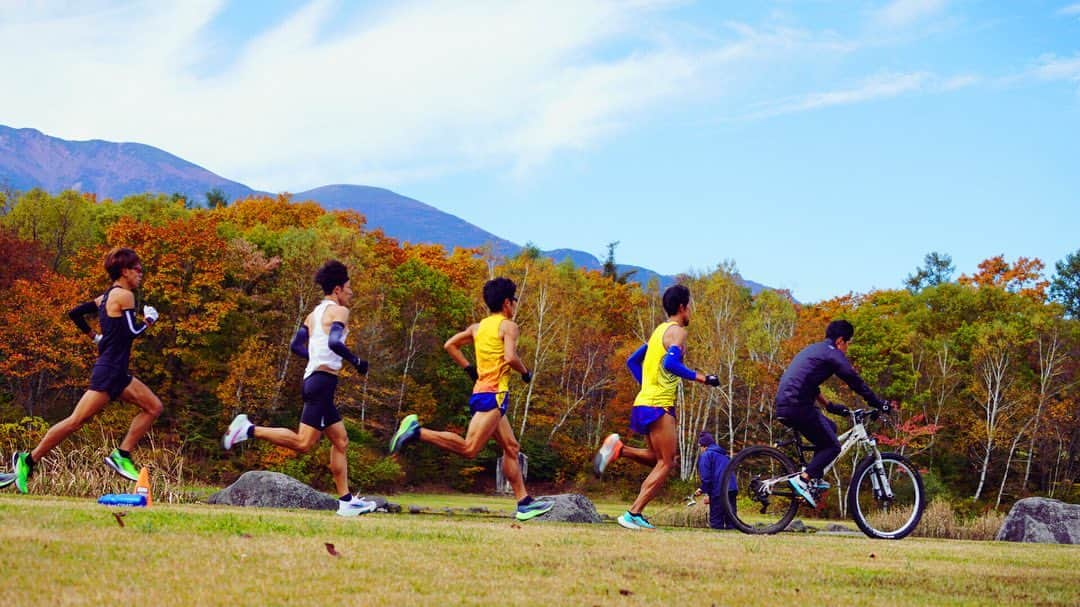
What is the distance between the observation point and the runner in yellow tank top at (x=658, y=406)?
1164cm

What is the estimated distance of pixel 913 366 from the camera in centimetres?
5556

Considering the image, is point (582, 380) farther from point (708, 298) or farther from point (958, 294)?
point (958, 294)

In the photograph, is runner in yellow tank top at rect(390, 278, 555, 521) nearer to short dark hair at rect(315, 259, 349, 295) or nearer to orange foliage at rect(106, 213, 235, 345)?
short dark hair at rect(315, 259, 349, 295)

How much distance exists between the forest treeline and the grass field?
28478mm

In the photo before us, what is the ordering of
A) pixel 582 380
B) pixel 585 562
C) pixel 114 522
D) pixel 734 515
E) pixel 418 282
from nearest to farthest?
pixel 585 562
pixel 114 522
pixel 734 515
pixel 418 282
pixel 582 380

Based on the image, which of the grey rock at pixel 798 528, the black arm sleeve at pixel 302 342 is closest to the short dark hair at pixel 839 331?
the grey rock at pixel 798 528

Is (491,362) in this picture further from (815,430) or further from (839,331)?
(839,331)

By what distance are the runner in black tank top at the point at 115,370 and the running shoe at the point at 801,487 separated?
6377mm

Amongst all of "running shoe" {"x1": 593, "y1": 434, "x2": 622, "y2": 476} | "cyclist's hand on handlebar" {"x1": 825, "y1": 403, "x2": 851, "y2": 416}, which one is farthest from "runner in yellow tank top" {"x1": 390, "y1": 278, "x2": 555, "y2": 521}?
"cyclist's hand on handlebar" {"x1": 825, "y1": 403, "x2": 851, "y2": 416}

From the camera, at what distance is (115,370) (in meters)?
10.9

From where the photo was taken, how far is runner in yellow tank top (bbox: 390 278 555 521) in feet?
38.3

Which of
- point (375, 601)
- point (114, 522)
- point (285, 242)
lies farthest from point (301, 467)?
point (375, 601)

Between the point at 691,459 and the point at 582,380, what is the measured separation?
8.99 metres

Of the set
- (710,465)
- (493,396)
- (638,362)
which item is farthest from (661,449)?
(710,465)
